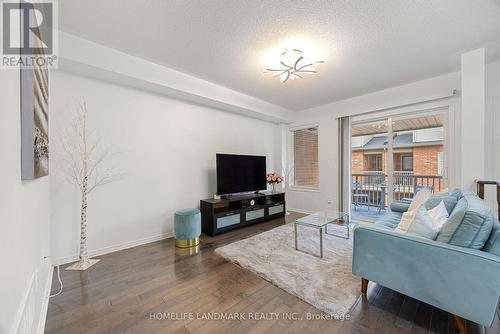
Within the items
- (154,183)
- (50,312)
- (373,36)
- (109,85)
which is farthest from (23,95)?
(373,36)

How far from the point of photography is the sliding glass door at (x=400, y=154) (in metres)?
3.48

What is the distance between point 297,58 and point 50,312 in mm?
3461

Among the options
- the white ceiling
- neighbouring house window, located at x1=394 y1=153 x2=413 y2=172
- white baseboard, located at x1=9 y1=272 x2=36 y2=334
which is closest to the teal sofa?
the white ceiling

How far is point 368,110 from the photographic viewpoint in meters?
4.00

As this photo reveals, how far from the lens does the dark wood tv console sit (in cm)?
343

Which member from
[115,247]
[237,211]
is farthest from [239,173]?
[115,247]

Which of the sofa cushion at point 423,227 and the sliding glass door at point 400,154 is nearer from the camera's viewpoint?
the sofa cushion at point 423,227

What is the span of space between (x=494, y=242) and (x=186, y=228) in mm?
2965

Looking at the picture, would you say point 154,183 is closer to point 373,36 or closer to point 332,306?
point 332,306

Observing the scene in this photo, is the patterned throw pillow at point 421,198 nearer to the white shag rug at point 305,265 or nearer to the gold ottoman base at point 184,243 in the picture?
the white shag rug at point 305,265

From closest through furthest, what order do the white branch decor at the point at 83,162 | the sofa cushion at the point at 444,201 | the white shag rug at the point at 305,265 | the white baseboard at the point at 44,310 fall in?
the white baseboard at the point at 44,310
the white shag rug at the point at 305,265
the sofa cushion at the point at 444,201
the white branch decor at the point at 83,162

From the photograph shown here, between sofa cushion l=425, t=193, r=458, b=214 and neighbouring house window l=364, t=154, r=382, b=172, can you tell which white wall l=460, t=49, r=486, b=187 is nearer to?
sofa cushion l=425, t=193, r=458, b=214

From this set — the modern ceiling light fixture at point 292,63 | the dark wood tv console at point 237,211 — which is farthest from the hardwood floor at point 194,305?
the modern ceiling light fixture at point 292,63

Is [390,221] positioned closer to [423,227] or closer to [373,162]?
[423,227]
